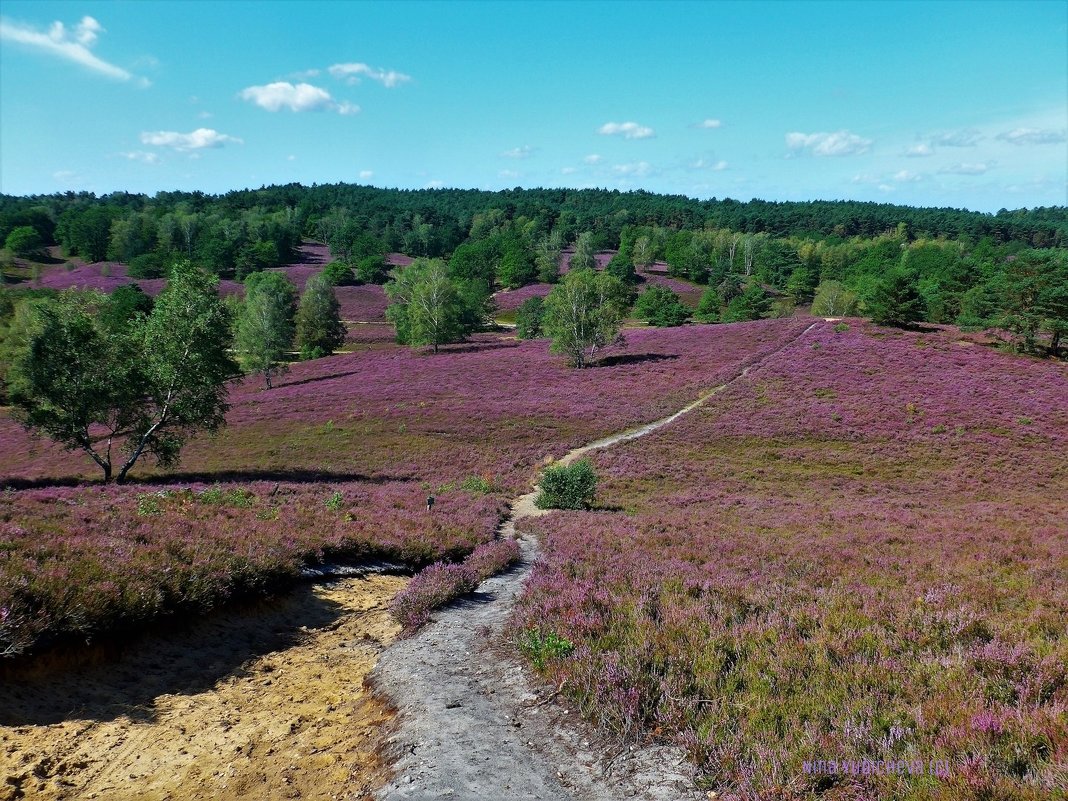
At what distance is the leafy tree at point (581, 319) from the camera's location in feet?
191

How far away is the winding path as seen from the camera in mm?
4754

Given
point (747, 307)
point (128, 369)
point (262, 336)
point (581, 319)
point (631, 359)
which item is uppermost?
point (747, 307)

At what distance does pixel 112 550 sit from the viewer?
834 cm

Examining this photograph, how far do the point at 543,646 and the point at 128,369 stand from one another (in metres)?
29.9

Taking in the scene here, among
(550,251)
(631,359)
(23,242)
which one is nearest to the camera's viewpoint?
(631,359)

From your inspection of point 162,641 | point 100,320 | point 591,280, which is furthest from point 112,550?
point 591,280

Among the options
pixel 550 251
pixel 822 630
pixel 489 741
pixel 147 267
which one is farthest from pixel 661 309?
pixel 147 267

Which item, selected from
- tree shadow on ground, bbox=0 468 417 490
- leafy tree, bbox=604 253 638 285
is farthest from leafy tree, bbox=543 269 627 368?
leafy tree, bbox=604 253 638 285

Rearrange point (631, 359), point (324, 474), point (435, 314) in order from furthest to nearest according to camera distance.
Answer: point (435, 314), point (631, 359), point (324, 474)

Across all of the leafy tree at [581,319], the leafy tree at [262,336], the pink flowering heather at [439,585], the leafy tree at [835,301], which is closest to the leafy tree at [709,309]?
the leafy tree at [835,301]

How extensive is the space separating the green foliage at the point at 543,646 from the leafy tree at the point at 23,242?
18629 centimetres

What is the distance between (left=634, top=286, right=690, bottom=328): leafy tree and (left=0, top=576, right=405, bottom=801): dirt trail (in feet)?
294

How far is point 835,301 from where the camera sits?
3937 inches

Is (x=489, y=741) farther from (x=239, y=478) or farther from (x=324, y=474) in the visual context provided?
(x=239, y=478)
